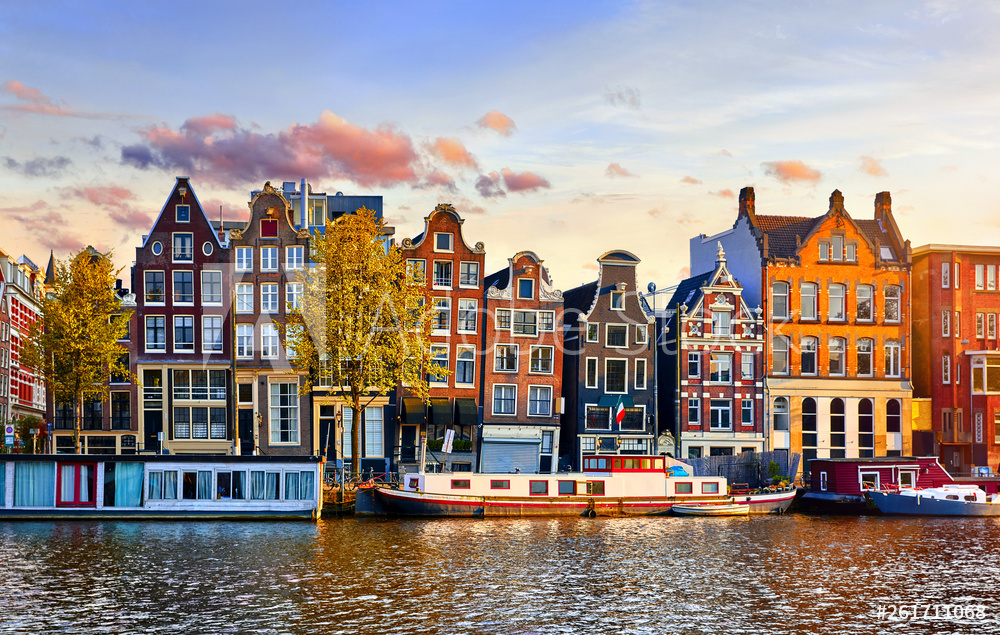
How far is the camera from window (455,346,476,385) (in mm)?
80312

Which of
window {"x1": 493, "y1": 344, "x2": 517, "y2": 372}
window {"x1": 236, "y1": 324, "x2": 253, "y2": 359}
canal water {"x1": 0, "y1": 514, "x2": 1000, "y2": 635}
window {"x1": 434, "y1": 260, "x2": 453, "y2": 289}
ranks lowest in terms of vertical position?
canal water {"x1": 0, "y1": 514, "x2": 1000, "y2": 635}

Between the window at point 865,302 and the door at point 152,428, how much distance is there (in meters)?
56.8

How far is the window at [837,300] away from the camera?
87.4 metres

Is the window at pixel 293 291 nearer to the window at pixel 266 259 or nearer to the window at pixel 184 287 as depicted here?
the window at pixel 266 259

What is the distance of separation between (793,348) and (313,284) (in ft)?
137

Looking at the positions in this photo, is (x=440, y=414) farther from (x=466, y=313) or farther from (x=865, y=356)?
(x=865, y=356)

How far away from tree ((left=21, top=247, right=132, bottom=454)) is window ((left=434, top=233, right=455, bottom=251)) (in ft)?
76.7

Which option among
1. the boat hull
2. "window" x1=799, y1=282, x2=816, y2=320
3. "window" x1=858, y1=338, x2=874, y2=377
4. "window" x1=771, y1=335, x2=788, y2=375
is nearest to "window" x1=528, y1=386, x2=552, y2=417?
"window" x1=771, y1=335, x2=788, y2=375

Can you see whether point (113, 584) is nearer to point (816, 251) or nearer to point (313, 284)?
point (313, 284)

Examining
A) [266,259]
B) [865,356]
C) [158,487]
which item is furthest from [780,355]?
[158,487]

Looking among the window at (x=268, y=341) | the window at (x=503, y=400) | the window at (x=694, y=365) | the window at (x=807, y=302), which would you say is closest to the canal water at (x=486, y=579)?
the window at (x=268, y=341)

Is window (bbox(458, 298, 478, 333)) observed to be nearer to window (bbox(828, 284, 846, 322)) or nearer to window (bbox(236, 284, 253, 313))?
window (bbox(236, 284, 253, 313))

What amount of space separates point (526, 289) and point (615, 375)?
9.96 meters

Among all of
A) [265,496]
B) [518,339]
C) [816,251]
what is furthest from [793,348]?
[265,496]
